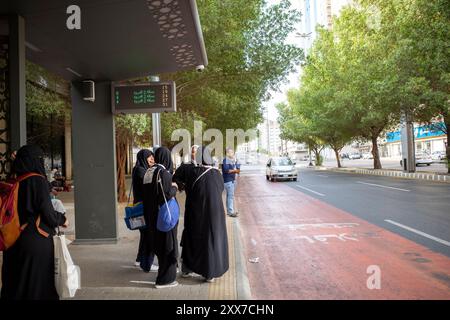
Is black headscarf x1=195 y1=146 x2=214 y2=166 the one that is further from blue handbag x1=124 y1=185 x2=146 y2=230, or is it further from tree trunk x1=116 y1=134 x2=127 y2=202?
tree trunk x1=116 y1=134 x2=127 y2=202

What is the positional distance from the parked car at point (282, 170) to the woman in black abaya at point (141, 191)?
19.6 meters

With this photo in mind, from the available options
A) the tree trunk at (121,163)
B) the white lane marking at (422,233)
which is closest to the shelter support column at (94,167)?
the white lane marking at (422,233)

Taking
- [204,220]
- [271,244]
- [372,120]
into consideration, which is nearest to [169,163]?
[204,220]

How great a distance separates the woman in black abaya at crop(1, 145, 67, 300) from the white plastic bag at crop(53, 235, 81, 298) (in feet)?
0.19

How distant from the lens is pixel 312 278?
5.49 m

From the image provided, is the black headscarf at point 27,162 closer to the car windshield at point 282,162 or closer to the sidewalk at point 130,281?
the sidewalk at point 130,281

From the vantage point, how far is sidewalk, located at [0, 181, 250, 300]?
4582mm

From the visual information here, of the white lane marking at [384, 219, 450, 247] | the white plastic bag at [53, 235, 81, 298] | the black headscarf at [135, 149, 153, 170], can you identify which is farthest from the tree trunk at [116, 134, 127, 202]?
the white plastic bag at [53, 235, 81, 298]

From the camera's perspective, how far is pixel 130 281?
5.34 m

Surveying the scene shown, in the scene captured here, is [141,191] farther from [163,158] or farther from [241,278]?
[241,278]

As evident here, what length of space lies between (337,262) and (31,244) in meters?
4.48

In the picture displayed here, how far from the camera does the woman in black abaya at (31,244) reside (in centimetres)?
337

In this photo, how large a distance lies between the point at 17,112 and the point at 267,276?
3803 millimetres
